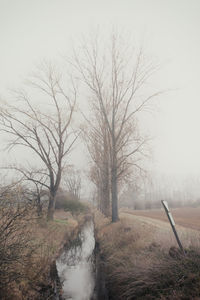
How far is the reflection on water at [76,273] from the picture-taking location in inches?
190

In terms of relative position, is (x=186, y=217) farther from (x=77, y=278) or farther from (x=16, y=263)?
(x=16, y=263)

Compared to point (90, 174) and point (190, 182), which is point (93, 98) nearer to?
point (90, 174)

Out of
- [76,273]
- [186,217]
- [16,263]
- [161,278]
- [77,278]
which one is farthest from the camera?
[186,217]

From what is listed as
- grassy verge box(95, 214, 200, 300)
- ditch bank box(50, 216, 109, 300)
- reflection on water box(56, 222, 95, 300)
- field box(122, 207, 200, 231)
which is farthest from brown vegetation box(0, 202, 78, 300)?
field box(122, 207, 200, 231)

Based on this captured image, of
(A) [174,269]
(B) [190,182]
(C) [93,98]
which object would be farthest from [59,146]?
(B) [190,182]

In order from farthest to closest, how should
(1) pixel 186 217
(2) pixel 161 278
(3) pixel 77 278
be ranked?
(1) pixel 186 217 < (3) pixel 77 278 < (2) pixel 161 278

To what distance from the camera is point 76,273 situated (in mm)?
6320

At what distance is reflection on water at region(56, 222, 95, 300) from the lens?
4.84 meters

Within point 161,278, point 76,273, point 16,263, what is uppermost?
point 16,263

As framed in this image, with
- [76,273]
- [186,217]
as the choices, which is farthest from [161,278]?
[186,217]

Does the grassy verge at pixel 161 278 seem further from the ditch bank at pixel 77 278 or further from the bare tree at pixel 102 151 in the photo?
the bare tree at pixel 102 151

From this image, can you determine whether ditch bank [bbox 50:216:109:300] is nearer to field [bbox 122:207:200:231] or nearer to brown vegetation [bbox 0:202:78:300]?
brown vegetation [bbox 0:202:78:300]

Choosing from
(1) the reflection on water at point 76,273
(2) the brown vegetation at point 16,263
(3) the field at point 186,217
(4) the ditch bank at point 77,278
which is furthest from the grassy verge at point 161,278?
(3) the field at point 186,217

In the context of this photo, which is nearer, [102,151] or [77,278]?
[77,278]
